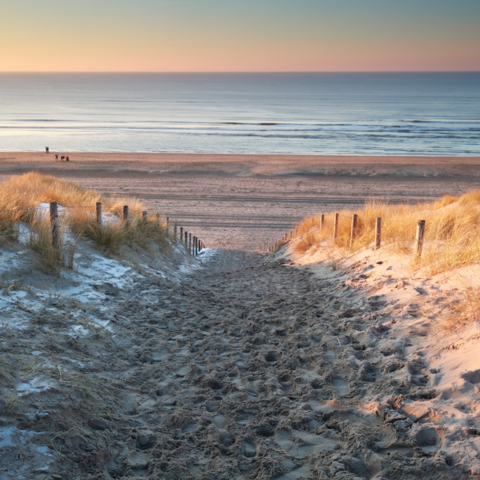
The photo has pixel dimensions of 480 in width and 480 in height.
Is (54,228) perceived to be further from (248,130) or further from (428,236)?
(248,130)

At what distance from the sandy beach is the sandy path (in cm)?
1318

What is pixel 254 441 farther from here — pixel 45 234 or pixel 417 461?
pixel 45 234

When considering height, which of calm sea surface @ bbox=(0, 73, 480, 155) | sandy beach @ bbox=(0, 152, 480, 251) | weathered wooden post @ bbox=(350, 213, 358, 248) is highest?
calm sea surface @ bbox=(0, 73, 480, 155)

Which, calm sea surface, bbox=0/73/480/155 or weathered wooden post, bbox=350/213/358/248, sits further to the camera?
calm sea surface, bbox=0/73/480/155

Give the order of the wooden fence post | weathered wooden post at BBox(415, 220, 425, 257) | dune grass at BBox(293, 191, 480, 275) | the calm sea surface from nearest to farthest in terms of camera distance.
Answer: dune grass at BBox(293, 191, 480, 275), the wooden fence post, weathered wooden post at BBox(415, 220, 425, 257), the calm sea surface

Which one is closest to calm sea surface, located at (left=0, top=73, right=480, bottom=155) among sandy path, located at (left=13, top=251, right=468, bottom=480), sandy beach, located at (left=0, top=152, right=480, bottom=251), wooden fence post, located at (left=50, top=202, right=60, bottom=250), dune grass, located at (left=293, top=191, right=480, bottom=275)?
sandy beach, located at (left=0, top=152, right=480, bottom=251)

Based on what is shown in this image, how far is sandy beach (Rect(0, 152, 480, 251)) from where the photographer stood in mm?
23484

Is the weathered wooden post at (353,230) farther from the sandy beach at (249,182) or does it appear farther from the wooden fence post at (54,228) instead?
the sandy beach at (249,182)

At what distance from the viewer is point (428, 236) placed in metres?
8.53

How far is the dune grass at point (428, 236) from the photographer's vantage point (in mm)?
6637

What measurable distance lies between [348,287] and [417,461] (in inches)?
190

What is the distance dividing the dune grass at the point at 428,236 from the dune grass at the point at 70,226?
4904 millimetres

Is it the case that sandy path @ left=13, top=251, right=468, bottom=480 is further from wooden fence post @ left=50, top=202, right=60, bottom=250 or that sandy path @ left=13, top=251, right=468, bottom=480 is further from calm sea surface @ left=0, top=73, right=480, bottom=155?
calm sea surface @ left=0, top=73, right=480, bottom=155

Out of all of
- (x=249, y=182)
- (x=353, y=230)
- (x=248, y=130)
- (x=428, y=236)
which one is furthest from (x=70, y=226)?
(x=248, y=130)
